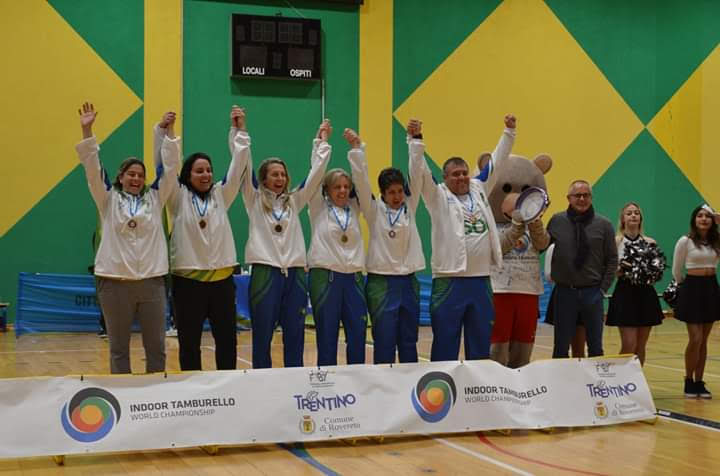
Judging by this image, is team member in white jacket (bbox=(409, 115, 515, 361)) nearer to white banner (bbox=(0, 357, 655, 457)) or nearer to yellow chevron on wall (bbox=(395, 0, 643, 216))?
white banner (bbox=(0, 357, 655, 457))

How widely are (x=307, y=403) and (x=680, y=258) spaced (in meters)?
3.49

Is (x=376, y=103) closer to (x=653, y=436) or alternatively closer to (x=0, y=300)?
(x=0, y=300)

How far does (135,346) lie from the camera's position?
32.0 feet

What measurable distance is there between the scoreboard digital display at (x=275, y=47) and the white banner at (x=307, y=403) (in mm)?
7823

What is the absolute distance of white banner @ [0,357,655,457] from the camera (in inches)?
174

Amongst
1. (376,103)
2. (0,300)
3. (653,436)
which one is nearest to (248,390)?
(653,436)

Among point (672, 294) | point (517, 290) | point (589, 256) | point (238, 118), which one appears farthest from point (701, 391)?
point (238, 118)

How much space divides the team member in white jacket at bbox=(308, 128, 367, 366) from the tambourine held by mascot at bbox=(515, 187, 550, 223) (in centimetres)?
111

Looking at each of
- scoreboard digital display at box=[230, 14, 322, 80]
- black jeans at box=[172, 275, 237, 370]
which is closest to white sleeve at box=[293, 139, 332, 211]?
black jeans at box=[172, 275, 237, 370]

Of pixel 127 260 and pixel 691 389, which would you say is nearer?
pixel 127 260

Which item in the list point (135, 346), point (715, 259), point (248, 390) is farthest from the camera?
point (135, 346)

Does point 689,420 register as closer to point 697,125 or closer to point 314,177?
point 314,177

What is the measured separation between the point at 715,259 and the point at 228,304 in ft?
12.5

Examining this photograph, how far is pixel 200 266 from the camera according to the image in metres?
5.19
